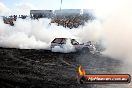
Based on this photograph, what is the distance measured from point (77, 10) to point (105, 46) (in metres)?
38.9

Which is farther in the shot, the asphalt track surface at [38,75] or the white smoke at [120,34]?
the white smoke at [120,34]

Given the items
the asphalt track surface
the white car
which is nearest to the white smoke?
the white car

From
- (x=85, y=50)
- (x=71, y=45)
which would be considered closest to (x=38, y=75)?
(x=71, y=45)

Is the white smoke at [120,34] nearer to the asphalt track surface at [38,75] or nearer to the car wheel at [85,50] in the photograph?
the car wheel at [85,50]

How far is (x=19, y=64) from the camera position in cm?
1589

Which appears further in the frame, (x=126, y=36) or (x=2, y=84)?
(x=126, y=36)

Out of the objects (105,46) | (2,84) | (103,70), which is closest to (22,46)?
(105,46)

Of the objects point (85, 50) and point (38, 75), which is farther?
point (85, 50)

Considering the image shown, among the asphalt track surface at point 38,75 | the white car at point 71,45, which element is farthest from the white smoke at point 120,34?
the asphalt track surface at point 38,75

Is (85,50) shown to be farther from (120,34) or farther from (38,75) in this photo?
(38,75)

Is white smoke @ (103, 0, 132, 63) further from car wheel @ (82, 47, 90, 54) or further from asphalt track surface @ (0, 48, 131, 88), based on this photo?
asphalt track surface @ (0, 48, 131, 88)

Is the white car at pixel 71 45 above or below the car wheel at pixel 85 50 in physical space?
above

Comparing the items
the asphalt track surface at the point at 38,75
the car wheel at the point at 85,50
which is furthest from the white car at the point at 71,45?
the asphalt track surface at the point at 38,75

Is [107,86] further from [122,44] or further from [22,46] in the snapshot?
[22,46]
